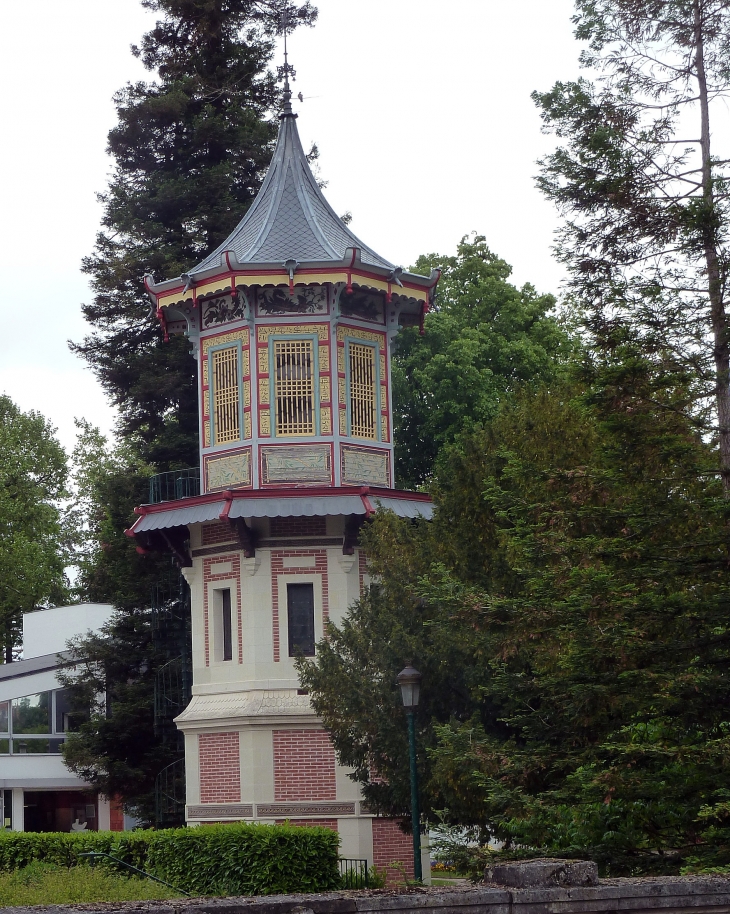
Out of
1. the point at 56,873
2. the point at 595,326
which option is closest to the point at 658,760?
the point at 595,326

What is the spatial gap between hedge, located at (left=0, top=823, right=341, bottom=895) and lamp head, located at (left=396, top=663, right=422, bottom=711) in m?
3.65

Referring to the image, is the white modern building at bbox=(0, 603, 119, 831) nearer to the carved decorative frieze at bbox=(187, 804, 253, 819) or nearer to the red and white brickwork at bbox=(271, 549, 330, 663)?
the carved decorative frieze at bbox=(187, 804, 253, 819)

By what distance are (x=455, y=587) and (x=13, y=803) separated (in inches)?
1035

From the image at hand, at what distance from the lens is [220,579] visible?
28.3 metres

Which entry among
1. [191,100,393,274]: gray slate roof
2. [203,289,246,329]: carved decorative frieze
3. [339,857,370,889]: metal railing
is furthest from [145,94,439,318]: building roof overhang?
[339,857,370,889]: metal railing

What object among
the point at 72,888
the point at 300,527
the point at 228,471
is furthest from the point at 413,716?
the point at 228,471

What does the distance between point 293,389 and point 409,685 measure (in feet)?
32.1

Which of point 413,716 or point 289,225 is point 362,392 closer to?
point 289,225

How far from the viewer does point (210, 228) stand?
118 ft

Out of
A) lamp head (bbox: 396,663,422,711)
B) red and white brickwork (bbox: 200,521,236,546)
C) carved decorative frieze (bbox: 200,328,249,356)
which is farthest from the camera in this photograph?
carved decorative frieze (bbox: 200,328,249,356)

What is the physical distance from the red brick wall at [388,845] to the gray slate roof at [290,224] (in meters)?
10.8

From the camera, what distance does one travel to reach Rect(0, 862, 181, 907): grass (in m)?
16.9

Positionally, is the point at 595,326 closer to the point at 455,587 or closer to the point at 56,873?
the point at 455,587

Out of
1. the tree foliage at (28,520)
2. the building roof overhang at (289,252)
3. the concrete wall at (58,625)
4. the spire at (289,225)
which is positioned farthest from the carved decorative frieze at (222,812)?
the tree foliage at (28,520)
